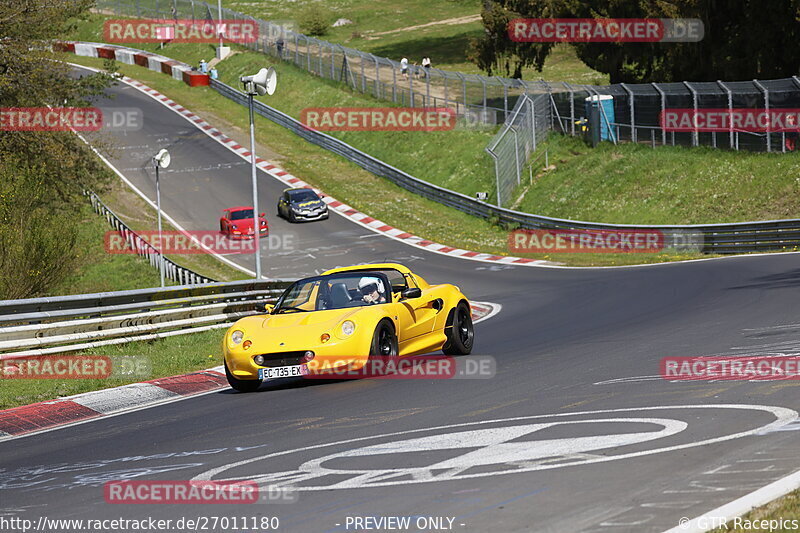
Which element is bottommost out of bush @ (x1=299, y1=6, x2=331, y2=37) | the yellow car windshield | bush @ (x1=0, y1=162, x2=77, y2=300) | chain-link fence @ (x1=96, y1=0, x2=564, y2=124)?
bush @ (x1=0, y1=162, x2=77, y2=300)

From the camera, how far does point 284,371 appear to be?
1250 centimetres

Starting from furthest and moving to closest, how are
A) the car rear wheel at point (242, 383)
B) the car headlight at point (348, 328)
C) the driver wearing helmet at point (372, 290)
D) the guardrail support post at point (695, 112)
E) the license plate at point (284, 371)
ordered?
the guardrail support post at point (695, 112)
the driver wearing helmet at point (372, 290)
the car rear wheel at point (242, 383)
the car headlight at point (348, 328)
the license plate at point (284, 371)

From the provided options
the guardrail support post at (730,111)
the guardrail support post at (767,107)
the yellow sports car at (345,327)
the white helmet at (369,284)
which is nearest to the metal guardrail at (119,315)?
the yellow sports car at (345,327)

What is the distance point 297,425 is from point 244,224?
102 feet

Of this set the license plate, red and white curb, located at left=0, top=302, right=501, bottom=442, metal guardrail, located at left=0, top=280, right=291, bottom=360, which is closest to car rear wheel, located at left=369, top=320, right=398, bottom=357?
the license plate

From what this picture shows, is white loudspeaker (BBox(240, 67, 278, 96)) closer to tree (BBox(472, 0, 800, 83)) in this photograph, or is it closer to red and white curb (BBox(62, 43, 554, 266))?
red and white curb (BBox(62, 43, 554, 266))

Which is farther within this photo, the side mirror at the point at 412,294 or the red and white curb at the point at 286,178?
the red and white curb at the point at 286,178

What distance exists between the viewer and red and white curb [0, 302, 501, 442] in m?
11.6

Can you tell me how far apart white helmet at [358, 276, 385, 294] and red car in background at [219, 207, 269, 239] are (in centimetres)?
2664

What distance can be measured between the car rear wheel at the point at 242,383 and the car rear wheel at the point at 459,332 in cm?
290

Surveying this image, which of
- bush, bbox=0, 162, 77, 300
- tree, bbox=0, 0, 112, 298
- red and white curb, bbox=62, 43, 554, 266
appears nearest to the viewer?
bush, bbox=0, 162, 77, 300

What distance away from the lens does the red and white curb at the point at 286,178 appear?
36.4 metres

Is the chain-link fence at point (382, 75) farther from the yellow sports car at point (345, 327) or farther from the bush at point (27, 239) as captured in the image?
the yellow sports car at point (345, 327)

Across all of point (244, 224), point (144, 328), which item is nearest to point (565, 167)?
point (244, 224)
